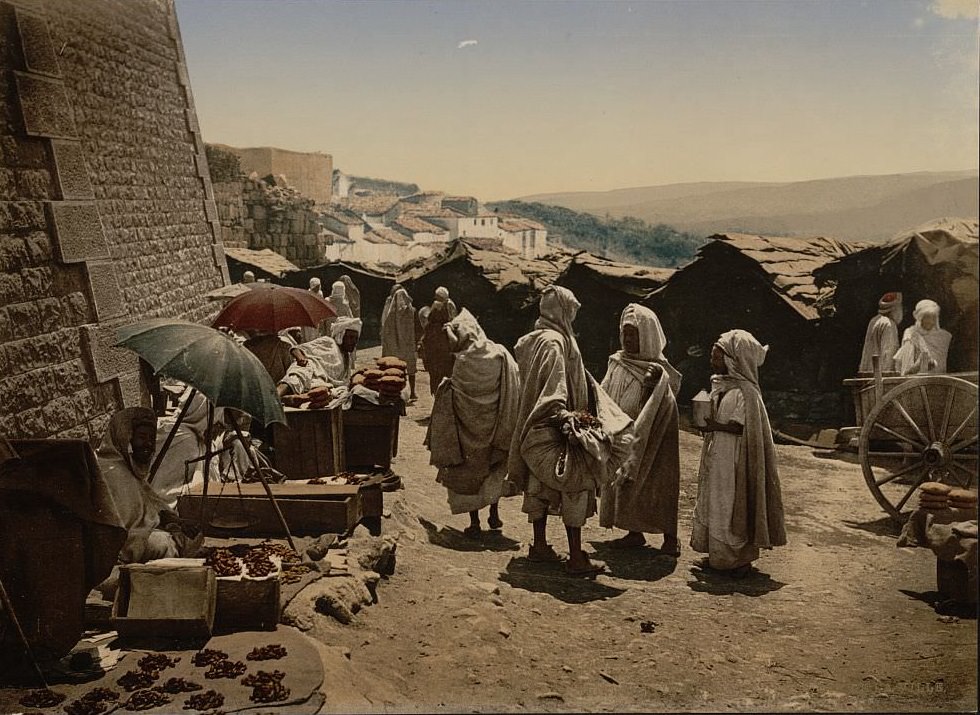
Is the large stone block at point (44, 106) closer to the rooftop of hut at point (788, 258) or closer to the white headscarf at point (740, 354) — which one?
the white headscarf at point (740, 354)

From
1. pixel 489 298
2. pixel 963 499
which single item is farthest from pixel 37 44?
pixel 963 499

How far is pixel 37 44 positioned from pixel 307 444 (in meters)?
3.26

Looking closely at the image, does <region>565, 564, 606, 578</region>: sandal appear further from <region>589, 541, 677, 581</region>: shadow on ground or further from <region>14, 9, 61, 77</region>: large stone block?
<region>14, 9, 61, 77</region>: large stone block

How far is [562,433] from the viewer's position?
621cm

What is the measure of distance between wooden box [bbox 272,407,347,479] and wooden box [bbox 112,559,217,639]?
232cm

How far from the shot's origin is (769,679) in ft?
16.4

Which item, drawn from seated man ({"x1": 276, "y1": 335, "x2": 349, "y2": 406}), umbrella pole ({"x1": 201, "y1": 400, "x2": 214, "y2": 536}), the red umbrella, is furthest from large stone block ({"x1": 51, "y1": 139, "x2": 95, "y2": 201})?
seated man ({"x1": 276, "y1": 335, "x2": 349, "y2": 406})

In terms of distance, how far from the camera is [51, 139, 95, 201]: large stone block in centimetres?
579

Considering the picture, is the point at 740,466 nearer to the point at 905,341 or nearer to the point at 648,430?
the point at 648,430

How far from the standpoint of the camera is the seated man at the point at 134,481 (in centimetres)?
461

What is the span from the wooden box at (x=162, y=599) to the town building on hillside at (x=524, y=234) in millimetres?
4300

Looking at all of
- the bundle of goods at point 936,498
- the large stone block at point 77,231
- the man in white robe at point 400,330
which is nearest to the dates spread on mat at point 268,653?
the large stone block at point 77,231

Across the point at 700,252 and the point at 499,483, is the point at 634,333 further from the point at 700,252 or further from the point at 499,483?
the point at 700,252

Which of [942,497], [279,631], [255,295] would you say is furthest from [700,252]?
[279,631]
